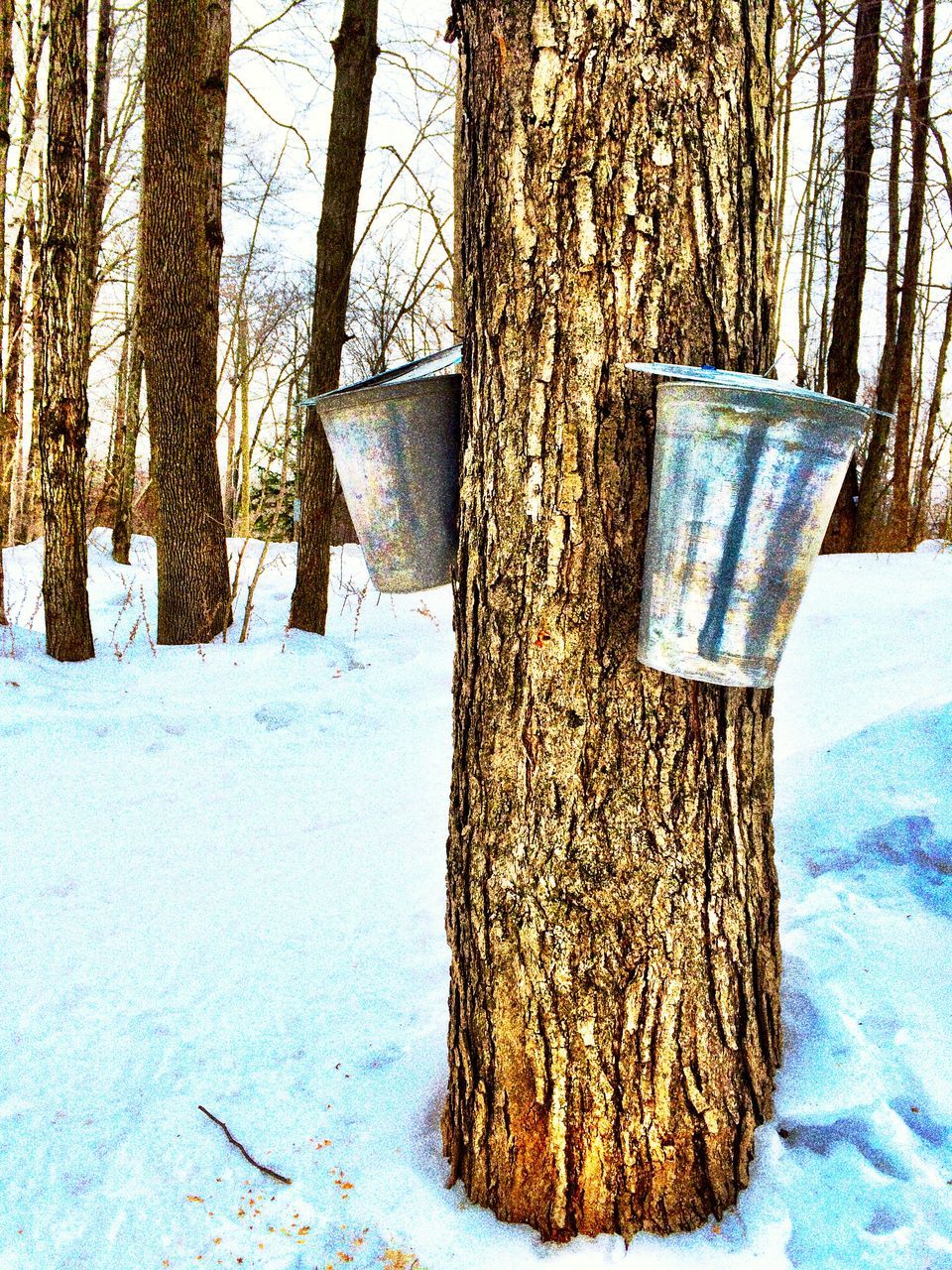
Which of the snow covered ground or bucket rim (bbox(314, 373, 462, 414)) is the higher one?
bucket rim (bbox(314, 373, 462, 414))

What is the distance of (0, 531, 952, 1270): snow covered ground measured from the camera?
141 cm

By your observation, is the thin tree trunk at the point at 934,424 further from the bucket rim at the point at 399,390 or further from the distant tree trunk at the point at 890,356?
the bucket rim at the point at 399,390

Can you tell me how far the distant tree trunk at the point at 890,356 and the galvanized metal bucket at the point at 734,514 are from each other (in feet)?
26.5

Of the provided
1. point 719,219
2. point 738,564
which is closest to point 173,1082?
point 738,564

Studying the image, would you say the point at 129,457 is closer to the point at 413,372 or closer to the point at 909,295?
the point at 909,295

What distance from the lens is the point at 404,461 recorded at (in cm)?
161

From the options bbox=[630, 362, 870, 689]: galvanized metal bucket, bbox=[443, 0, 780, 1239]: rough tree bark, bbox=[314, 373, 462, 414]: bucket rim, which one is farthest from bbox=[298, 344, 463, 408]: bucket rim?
bbox=[630, 362, 870, 689]: galvanized metal bucket

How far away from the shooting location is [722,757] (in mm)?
1402

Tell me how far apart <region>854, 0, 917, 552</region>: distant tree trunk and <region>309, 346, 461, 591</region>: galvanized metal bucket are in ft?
25.9

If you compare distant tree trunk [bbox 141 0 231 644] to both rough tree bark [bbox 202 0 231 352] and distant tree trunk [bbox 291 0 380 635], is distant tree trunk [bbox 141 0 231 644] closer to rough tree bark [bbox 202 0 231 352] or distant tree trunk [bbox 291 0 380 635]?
rough tree bark [bbox 202 0 231 352]

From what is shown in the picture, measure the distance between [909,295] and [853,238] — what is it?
1.19 metres

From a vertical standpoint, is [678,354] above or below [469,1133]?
above

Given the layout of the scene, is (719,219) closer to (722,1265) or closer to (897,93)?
(722,1265)

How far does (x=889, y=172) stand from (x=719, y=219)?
10970mm
